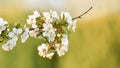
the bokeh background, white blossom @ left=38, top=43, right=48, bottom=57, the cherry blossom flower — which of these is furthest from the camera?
the bokeh background

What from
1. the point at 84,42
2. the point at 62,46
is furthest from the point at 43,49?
the point at 84,42

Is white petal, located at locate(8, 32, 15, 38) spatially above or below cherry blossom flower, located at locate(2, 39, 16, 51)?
above

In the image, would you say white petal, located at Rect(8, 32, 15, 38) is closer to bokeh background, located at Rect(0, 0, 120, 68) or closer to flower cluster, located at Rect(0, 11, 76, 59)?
flower cluster, located at Rect(0, 11, 76, 59)

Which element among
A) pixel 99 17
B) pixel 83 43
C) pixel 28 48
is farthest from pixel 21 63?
pixel 99 17

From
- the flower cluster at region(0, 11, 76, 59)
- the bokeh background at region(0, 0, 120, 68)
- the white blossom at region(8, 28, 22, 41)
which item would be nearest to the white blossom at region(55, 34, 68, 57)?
the flower cluster at region(0, 11, 76, 59)

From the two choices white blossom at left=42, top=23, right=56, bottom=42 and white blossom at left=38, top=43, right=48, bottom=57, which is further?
white blossom at left=38, top=43, right=48, bottom=57

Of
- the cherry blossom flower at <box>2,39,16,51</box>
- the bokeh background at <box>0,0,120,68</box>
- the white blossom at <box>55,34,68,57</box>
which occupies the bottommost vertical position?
the white blossom at <box>55,34,68,57</box>

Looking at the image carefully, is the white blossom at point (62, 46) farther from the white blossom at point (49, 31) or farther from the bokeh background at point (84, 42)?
the bokeh background at point (84, 42)

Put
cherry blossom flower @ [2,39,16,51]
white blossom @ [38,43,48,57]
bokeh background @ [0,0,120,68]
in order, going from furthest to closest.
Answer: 1. bokeh background @ [0,0,120,68]
2. white blossom @ [38,43,48,57]
3. cherry blossom flower @ [2,39,16,51]
